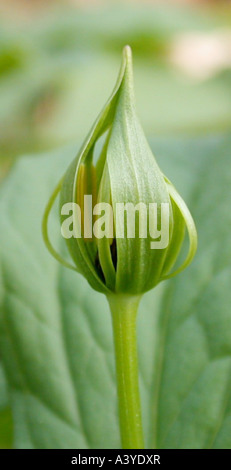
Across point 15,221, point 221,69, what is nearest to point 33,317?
point 15,221

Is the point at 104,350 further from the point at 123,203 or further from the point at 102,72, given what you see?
the point at 102,72

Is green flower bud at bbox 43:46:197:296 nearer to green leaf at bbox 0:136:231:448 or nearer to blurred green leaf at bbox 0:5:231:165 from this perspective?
green leaf at bbox 0:136:231:448

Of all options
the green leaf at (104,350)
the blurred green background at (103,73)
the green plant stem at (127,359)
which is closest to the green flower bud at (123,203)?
the green plant stem at (127,359)

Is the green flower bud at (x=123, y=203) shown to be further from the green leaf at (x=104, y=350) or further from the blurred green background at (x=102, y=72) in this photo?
the blurred green background at (x=102, y=72)

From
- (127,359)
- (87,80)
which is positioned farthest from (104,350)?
(87,80)

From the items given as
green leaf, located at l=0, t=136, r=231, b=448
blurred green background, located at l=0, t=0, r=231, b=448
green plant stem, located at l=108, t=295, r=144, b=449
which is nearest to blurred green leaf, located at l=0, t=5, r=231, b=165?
blurred green background, located at l=0, t=0, r=231, b=448
